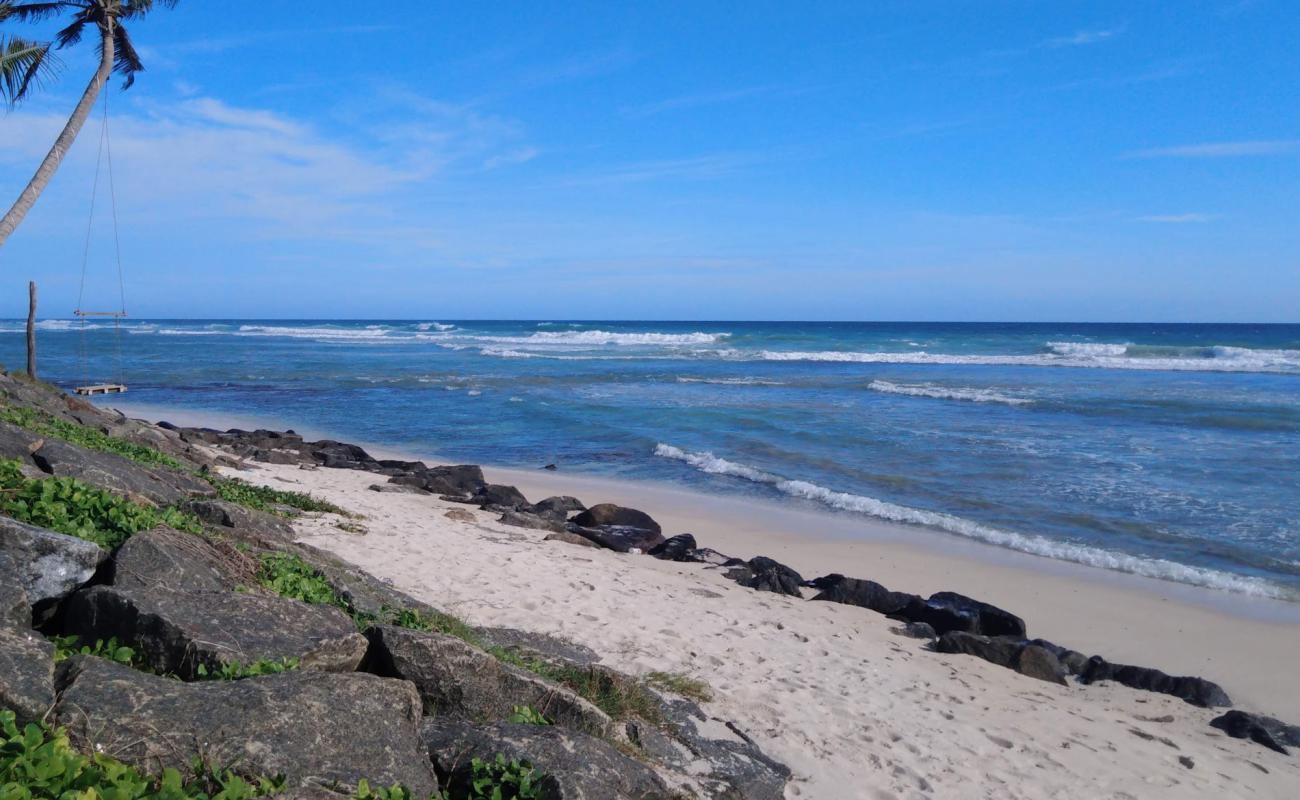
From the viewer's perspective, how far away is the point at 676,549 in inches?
434

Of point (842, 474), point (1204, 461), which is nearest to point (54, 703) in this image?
point (842, 474)

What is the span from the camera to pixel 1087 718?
6.73 metres

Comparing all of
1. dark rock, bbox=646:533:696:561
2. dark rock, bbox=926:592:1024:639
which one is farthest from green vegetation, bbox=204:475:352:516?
dark rock, bbox=926:592:1024:639

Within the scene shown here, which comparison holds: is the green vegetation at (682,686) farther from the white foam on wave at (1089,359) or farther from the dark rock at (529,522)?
the white foam on wave at (1089,359)

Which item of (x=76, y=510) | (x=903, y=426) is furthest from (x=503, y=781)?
(x=903, y=426)

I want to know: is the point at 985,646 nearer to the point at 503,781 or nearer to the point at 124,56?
the point at 503,781

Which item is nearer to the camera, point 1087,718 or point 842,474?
point 1087,718

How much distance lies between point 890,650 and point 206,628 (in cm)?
578

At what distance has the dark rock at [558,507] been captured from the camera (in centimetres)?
1285

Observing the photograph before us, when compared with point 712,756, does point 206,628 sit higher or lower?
higher

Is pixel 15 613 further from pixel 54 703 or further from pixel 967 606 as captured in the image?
pixel 967 606

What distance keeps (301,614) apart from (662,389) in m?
28.2

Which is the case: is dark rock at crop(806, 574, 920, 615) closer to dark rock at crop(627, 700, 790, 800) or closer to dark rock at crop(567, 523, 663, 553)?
dark rock at crop(567, 523, 663, 553)

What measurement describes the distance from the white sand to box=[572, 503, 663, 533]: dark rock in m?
1.12
